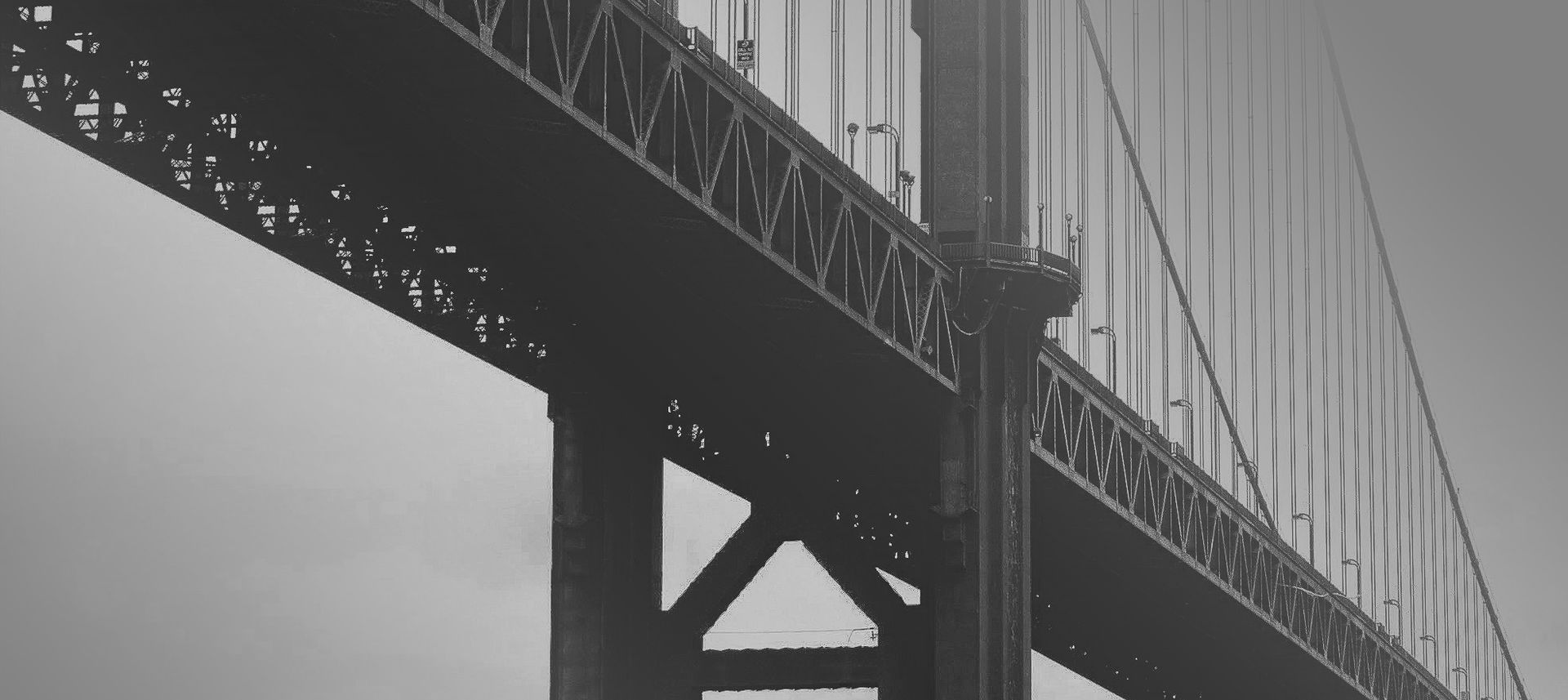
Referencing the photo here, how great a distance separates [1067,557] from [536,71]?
1265 inches

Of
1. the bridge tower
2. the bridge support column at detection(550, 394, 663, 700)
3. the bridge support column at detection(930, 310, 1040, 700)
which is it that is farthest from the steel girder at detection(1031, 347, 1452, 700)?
the bridge support column at detection(550, 394, 663, 700)

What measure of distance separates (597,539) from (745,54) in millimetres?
9098

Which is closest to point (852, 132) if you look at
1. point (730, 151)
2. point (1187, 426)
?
point (730, 151)

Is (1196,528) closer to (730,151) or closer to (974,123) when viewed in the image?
(974,123)

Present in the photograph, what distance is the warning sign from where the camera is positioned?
129ft

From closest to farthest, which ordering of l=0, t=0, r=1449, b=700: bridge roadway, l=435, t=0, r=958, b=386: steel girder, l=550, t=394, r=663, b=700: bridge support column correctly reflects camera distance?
l=0, t=0, r=1449, b=700: bridge roadway → l=435, t=0, r=958, b=386: steel girder → l=550, t=394, r=663, b=700: bridge support column

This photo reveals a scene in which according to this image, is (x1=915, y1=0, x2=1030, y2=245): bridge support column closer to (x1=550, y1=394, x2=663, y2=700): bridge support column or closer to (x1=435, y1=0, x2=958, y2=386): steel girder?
(x1=435, y1=0, x2=958, y2=386): steel girder

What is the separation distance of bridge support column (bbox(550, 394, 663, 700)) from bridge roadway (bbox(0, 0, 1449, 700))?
0.55 meters

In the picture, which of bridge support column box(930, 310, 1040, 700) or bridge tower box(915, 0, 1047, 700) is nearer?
bridge support column box(930, 310, 1040, 700)

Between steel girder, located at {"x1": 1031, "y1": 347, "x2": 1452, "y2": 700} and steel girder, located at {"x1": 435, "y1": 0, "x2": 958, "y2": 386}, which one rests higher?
steel girder, located at {"x1": 1031, "y1": 347, "x2": 1452, "y2": 700}

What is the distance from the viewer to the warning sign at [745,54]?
39219 millimetres

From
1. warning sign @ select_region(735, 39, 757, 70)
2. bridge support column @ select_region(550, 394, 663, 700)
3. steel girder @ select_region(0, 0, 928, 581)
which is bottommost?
bridge support column @ select_region(550, 394, 663, 700)

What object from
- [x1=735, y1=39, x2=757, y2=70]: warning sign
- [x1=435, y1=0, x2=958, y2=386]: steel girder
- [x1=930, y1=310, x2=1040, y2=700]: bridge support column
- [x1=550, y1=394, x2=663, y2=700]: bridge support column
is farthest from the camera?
[x1=930, y1=310, x2=1040, y2=700]: bridge support column

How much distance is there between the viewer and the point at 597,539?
45.8 meters
